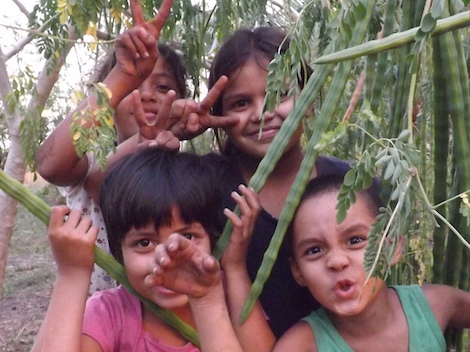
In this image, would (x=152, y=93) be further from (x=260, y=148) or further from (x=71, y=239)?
(x=71, y=239)

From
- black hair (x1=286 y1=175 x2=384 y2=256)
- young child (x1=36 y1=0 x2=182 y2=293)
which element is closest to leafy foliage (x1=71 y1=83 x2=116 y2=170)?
young child (x1=36 y1=0 x2=182 y2=293)

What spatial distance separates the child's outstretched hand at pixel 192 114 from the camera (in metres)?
1.34

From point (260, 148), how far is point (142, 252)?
39 cm

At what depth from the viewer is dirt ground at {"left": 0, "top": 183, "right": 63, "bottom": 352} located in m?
3.83

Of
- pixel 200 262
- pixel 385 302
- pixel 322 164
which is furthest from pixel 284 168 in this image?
pixel 200 262

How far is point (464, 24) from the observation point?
0.72 metres

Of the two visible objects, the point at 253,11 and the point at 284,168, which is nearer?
the point at 284,168

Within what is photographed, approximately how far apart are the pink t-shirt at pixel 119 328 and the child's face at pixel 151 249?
0.33 feet

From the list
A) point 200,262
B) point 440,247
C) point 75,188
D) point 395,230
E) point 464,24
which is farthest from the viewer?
point 75,188

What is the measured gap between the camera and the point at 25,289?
4875mm

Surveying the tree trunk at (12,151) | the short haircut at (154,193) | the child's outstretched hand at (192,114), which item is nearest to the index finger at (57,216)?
the short haircut at (154,193)

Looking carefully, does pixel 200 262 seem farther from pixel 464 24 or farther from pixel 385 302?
pixel 464 24

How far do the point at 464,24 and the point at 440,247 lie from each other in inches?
20.3

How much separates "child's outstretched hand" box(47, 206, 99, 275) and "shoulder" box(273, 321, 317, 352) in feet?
1.24
